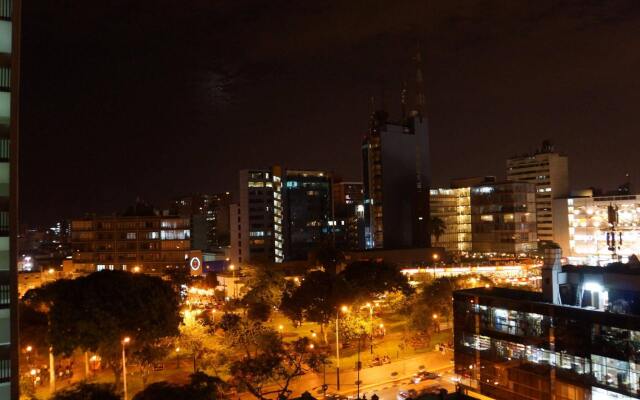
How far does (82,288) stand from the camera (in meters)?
31.9

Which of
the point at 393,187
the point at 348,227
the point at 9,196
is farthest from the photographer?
the point at 348,227

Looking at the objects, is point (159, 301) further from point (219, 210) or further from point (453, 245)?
point (219, 210)

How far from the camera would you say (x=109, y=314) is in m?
30.8

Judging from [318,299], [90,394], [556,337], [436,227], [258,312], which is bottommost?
[258,312]

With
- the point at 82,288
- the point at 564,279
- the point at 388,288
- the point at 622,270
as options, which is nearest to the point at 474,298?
the point at 564,279

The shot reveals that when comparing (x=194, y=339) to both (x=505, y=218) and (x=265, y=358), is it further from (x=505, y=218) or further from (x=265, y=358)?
(x=505, y=218)

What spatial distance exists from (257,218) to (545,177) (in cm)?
6871

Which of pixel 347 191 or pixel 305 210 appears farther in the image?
pixel 347 191

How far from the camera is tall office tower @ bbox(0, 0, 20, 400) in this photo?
21.8 m

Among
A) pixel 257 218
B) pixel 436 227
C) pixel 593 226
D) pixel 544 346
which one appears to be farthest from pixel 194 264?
pixel 593 226

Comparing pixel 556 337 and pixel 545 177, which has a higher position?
pixel 545 177

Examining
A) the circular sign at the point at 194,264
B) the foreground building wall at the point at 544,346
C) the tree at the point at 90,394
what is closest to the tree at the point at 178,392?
the tree at the point at 90,394

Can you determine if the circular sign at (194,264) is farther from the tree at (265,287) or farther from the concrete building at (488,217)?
the concrete building at (488,217)

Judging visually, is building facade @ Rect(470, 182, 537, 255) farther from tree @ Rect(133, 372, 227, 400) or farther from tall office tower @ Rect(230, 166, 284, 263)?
tree @ Rect(133, 372, 227, 400)
